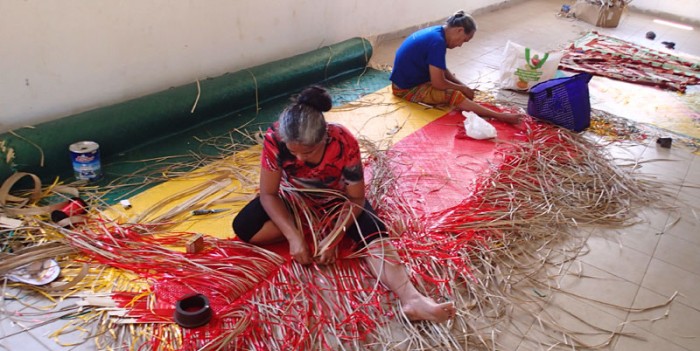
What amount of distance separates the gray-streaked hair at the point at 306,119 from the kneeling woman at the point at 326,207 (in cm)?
3

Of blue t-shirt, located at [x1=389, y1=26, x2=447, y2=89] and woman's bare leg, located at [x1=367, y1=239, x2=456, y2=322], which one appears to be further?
blue t-shirt, located at [x1=389, y1=26, x2=447, y2=89]

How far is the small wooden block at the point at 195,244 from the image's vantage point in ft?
6.82

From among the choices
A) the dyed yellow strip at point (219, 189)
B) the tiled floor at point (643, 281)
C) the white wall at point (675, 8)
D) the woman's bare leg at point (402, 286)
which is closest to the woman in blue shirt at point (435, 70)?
the dyed yellow strip at point (219, 189)

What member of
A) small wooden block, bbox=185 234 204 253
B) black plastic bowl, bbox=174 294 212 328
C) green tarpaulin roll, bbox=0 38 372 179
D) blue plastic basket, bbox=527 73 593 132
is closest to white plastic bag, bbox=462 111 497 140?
blue plastic basket, bbox=527 73 593 132

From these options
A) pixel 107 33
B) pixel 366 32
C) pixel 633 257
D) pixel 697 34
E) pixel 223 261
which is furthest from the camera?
pixel 697 34

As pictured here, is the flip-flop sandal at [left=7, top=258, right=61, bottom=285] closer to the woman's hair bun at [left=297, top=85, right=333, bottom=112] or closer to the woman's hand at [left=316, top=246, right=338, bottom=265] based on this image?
the woman's hand at [left=316, top=246, right=338, bottom=265]

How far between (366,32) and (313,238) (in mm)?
3387

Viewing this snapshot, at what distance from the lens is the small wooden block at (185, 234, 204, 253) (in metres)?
2.08

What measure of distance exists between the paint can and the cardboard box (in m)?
6.78

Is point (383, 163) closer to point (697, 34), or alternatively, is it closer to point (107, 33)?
point (107, 33)

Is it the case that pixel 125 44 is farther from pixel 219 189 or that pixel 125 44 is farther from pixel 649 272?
pixel 649 272

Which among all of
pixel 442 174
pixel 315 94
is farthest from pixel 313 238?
pixel 442 174

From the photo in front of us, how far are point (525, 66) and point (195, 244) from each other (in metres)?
3.22

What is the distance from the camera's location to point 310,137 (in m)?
1.74
